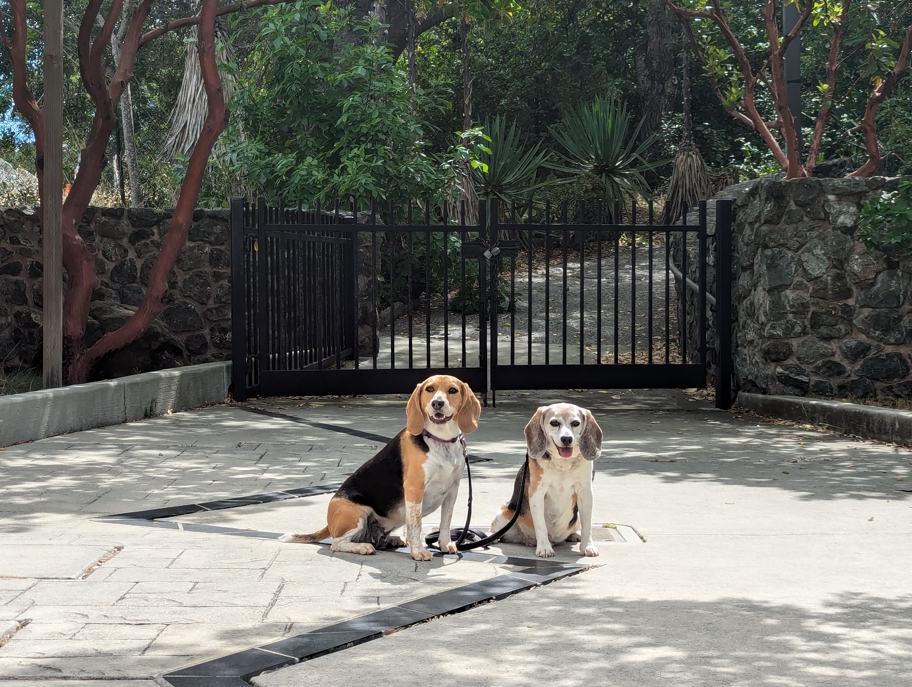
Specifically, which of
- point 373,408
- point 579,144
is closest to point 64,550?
point 373,408

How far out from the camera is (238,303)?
38.5 feet

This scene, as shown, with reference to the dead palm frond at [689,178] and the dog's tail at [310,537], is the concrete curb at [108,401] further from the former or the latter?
the dead palm frond at [689,178]

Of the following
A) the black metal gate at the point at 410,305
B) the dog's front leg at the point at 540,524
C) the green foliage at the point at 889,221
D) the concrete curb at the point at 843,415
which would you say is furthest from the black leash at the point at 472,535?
the green foliage at the point at 889,221

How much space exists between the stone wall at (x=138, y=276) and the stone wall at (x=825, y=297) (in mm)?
6121

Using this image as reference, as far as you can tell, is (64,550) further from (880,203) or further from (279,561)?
(880,203)

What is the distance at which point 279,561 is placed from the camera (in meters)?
5.16

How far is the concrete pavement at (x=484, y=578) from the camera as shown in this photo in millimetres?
3740

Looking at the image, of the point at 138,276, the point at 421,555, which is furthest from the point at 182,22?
the point at 421,555

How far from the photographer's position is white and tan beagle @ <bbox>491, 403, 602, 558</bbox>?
16.8 ft

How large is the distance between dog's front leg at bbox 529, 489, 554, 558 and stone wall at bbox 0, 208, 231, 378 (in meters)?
7.84

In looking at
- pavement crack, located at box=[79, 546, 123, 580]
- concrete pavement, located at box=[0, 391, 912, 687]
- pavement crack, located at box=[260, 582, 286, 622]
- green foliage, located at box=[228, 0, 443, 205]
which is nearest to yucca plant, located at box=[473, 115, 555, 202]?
green foliage, located at box=[228, 0, 443, 205]

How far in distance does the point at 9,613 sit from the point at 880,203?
8642mm

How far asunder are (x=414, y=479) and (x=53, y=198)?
20.6 ft

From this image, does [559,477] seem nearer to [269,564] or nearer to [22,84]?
[269,564]
